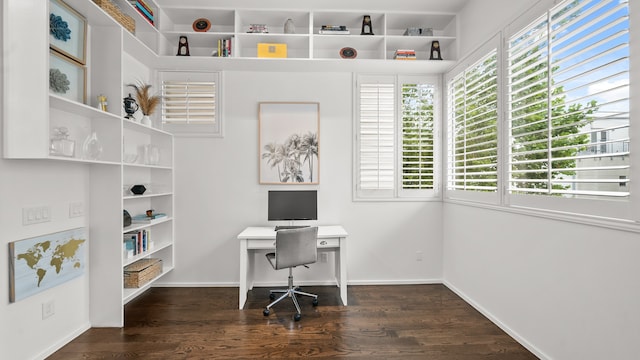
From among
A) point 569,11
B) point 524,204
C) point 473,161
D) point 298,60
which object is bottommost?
point 524,204

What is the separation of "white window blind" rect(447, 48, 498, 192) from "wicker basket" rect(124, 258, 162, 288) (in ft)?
10.7

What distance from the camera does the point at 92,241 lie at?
8.55 feet

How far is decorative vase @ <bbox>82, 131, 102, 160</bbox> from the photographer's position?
238 centimetres

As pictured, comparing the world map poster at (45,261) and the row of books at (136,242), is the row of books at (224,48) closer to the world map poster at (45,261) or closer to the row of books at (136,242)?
the row of books at (136,242)

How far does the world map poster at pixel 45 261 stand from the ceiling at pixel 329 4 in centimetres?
243

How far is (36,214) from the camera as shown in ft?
6.88

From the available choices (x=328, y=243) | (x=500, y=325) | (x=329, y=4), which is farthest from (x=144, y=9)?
(x=500, y=325)

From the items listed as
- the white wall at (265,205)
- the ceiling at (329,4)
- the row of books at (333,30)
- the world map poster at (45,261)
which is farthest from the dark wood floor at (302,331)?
the ceiling at (329,4)

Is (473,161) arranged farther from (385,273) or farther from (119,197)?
(119,197)

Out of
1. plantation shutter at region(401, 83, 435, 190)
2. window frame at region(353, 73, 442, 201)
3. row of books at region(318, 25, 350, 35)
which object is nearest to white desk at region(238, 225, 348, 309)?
window frame at region(353, 73, 442, 201)

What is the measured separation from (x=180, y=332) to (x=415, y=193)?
2789 millimetres

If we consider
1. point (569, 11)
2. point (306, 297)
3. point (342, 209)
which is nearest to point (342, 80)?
point (342, 209)

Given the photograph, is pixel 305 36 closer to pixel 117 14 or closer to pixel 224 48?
pixel 224 48

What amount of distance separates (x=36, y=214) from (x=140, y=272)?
3.51 ft
